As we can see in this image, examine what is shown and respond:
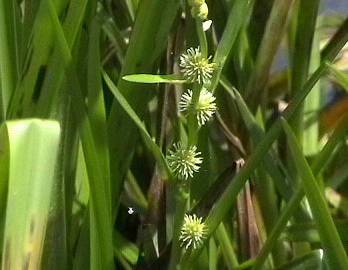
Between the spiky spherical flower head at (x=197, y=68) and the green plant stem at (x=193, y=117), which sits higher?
the spiky spherical flower head at (x=197, y=68)

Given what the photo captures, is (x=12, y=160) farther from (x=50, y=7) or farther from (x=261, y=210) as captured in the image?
(x=261, y=210)

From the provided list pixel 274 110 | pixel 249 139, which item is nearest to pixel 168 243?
pixel 249 139

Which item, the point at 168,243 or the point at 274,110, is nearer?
the point at 168,243

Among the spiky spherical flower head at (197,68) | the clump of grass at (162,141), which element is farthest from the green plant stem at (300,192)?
the spiky spherical flower head at (197,68)

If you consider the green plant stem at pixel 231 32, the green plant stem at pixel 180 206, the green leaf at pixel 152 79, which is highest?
the green plant stem at pixel 231 32

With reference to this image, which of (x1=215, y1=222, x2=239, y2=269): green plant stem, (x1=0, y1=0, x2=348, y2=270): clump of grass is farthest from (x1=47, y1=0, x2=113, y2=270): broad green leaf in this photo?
(x1=215, y1=222, x2=239, y2=269): green plant stem

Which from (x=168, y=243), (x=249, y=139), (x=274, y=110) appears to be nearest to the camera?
(x=168, y=243)

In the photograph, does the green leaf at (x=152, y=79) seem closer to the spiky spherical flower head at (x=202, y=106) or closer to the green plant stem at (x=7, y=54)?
the spiky spherical flower head at (x=202, y=106)

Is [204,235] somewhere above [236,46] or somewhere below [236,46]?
below

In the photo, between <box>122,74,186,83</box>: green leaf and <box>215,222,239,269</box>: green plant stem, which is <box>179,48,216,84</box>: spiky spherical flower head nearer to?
<box>122,74,186,83</box>: green leaf
